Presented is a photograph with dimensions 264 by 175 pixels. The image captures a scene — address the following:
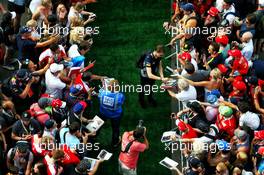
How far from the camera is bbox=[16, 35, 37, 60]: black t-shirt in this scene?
11859mm

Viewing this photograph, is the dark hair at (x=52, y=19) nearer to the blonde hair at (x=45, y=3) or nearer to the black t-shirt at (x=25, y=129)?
the blonde hair at (x=45, y=3)

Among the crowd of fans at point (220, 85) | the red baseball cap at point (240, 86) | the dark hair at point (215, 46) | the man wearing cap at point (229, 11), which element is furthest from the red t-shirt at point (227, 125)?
the man wearing cap at point (229, 11)

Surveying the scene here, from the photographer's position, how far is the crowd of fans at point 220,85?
9891mm

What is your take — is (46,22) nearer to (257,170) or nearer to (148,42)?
(148,42)

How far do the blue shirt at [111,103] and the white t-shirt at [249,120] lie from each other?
207cm

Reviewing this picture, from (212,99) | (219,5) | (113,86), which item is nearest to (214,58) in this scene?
(212,99)

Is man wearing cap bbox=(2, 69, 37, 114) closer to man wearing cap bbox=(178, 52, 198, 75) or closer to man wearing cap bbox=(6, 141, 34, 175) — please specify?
man wearing cap bbox=(6, 141, 34, 175)

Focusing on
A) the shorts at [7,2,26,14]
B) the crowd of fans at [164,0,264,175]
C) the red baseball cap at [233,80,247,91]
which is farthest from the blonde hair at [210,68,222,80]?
the shorts at [7,2,26,14]

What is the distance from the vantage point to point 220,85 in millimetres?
11273

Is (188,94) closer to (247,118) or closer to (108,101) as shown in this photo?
(247,118)

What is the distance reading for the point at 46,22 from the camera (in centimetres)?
1236

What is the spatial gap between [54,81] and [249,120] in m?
3.40

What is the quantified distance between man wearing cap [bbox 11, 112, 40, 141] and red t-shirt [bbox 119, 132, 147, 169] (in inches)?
55.8

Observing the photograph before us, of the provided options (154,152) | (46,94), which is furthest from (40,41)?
(154,152)
